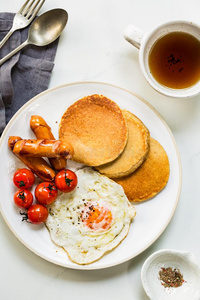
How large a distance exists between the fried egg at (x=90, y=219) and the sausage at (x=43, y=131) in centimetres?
13

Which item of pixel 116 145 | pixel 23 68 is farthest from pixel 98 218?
pixel 23 68

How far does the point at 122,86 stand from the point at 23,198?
98 centimetres

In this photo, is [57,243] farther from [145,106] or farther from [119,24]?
[119,24]

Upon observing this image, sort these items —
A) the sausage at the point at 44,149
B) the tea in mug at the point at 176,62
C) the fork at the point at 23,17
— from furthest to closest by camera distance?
the fork at the point at 23,17 → the tea in mug at the point at 176,62 → the sausage at the point at 44,149

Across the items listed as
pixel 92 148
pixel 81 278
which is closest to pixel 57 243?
pixel 81 278

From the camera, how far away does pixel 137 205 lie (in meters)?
2.62

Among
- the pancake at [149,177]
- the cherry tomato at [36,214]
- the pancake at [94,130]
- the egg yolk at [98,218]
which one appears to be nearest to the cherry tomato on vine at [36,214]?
the cherry tomato at [36,214]

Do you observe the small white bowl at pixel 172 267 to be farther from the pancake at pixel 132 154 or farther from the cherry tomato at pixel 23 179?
the cherry tomato at pixel 23 179

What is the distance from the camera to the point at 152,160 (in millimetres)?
2568

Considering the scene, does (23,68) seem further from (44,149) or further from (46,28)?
(44,149)

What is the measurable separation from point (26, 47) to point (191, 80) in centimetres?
111

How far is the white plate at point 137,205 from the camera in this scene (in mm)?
2549

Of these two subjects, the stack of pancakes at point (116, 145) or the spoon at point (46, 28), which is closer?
the stack of pancakes at point (116, 145)

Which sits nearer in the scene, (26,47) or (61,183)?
(61,183)
